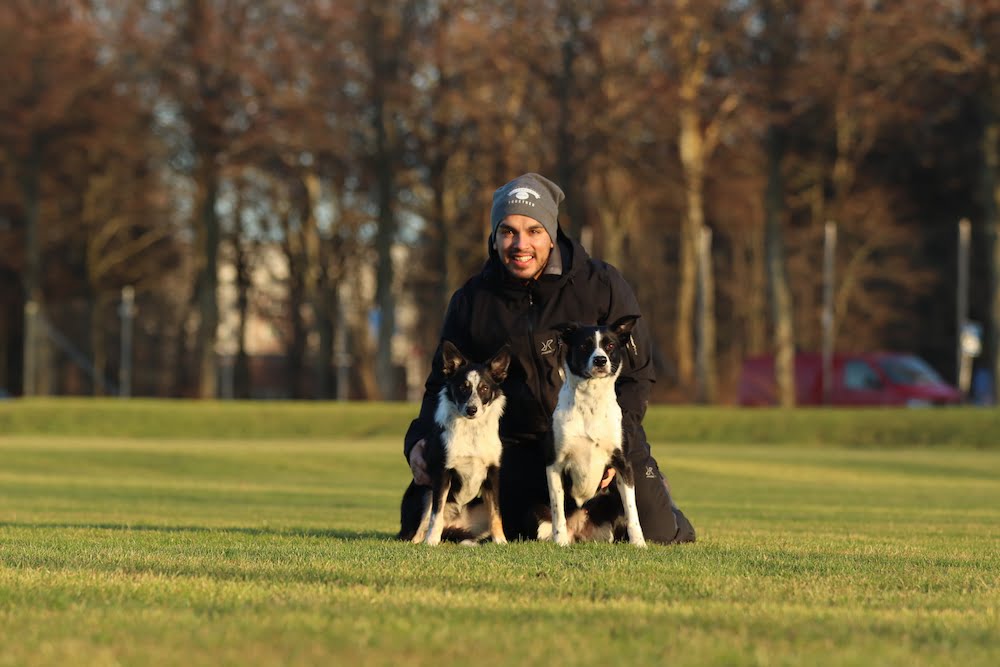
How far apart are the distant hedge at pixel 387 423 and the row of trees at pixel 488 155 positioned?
6.98m

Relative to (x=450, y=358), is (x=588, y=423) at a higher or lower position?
lower

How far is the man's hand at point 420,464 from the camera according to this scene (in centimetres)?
995

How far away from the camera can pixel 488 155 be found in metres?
50.7

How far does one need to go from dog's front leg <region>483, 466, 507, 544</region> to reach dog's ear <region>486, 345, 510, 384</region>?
0.53 metres

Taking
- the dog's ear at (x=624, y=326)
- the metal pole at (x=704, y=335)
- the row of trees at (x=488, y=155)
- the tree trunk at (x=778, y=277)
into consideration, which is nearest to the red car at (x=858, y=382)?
the tree trunk at (x=778, y=277)

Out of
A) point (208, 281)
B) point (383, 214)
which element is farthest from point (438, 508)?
point (208, 281)

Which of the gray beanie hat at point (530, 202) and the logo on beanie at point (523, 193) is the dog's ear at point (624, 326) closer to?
the gray beanie hat at point (530, 202)

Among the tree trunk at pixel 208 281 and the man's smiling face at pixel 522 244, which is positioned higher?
the tree trunk at pixel 208 281

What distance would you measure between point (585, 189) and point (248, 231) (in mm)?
14867

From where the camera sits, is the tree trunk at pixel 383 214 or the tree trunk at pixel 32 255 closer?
the tree trunk at pixel 383 214

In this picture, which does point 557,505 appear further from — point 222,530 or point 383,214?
point 383,214

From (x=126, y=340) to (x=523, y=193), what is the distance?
47.7m

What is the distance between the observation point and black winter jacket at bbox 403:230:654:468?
10086 mm

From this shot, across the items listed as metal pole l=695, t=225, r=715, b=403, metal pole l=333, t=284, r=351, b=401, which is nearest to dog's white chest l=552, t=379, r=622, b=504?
metal pole l=695, t=225, r=715, b=403
